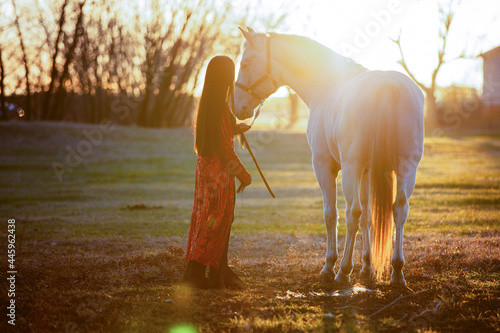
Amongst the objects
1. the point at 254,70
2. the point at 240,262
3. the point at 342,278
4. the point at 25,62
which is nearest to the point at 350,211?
the point at 342,278

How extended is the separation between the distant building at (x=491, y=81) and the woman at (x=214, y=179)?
146ft

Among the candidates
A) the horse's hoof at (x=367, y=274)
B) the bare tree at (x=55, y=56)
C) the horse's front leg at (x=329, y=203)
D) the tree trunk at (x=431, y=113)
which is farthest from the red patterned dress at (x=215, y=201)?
the tree trunk at (x=431, y=113)

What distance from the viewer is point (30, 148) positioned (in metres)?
23.4

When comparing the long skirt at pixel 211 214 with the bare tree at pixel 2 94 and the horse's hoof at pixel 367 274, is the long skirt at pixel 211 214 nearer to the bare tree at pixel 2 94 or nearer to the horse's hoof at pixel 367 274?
the horse's hoof at pixel 367 274

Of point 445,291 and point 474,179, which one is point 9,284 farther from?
point 474,179

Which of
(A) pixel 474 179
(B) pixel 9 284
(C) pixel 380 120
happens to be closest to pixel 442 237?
(C) pixel 380 120

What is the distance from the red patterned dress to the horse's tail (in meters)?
1.34

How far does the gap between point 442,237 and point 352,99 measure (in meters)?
3.97

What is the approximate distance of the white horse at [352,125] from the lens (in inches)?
188

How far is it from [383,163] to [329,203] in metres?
0.98

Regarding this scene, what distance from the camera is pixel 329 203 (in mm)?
5516

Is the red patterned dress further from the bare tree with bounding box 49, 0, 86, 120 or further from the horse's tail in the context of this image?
the bare tree with bounding box 49, 0, 86, 120

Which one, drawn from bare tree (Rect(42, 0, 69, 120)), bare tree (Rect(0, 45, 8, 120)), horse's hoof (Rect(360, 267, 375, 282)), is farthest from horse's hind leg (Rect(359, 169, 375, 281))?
bare tree (Rect(0, 45, 8, 120))

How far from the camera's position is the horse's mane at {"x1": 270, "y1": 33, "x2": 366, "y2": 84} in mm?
5705
